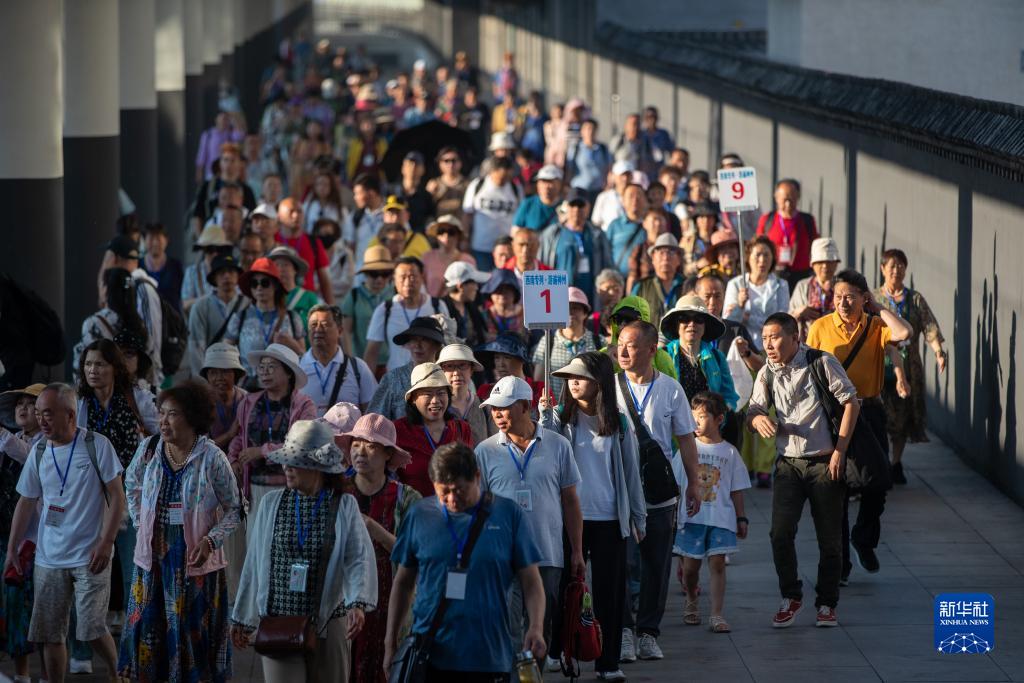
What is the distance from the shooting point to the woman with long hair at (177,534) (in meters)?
9.12

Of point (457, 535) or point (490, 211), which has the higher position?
point (490, 211)

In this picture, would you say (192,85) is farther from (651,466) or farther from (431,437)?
(431,437)

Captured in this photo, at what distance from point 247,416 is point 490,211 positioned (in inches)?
338

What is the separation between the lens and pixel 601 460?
31.5 ft

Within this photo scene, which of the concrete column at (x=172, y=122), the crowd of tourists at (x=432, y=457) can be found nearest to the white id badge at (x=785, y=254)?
the crowd of tourists at (x=432, y=457)

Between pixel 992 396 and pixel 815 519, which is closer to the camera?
pixel 815 519

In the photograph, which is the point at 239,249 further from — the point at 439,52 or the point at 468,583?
the point at 439,52

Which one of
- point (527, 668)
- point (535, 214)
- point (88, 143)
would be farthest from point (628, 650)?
point (88, 143)

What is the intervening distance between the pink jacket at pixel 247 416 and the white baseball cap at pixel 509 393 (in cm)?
175

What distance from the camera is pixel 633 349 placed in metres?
10.1

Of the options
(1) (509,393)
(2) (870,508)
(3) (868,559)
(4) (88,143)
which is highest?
(4) (88,143)

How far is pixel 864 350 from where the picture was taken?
11836 millimetres

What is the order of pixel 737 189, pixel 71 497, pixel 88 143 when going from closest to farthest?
pixel 71 497, pixel 737 189, pixel 88 143

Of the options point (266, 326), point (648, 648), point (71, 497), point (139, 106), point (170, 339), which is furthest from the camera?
point (139, 106)
